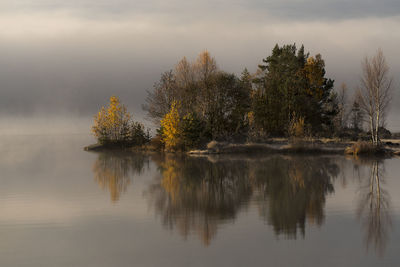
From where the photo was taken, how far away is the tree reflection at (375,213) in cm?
735

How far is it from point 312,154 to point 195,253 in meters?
19.4

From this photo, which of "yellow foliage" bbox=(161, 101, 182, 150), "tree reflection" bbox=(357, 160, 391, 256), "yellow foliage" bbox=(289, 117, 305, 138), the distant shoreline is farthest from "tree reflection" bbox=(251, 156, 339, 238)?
"yellow foliage" bbox=(161, 101, 182, 150)

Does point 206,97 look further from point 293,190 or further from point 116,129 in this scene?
point 293,190

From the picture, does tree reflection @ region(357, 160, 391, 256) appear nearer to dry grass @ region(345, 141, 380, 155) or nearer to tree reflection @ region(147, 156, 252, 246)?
tree reflection @ region(147, 156, 252, 246)

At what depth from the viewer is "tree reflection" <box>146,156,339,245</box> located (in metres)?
8.77

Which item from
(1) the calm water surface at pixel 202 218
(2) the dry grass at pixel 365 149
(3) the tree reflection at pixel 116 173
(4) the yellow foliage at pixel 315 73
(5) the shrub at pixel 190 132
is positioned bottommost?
(1) the calm water surface at pixel 202 218

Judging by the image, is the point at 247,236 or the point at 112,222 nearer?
the point at 247,236

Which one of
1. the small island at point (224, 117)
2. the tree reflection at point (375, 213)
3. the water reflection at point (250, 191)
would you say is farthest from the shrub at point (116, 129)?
the tree reflection at point (375, 213)

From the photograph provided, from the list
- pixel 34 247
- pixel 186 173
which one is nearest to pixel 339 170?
pixel 186 173

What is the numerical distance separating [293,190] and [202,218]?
4.52 metres

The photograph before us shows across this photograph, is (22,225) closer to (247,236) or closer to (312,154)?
(247,236)

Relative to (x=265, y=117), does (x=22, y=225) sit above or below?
below

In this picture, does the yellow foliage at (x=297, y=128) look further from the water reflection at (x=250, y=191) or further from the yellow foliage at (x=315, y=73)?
the yellow foliage at (x=315, y=73)

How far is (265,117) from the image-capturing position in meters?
31.5
